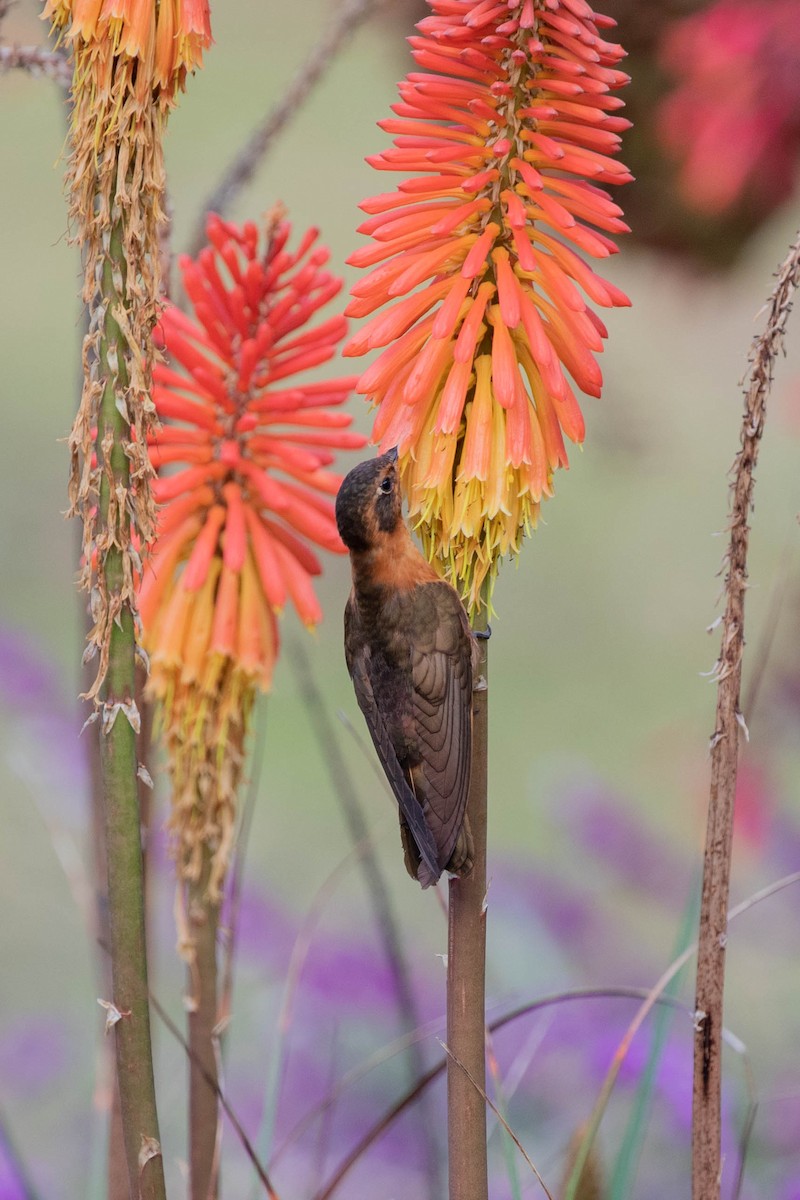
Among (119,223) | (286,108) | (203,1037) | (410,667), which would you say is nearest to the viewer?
(119,223)

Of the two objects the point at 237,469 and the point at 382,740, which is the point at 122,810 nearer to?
the point at 382,740

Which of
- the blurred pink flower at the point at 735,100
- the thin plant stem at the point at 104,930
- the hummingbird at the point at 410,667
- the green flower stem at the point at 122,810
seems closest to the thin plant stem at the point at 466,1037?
the hummingbird at the point at 410,667

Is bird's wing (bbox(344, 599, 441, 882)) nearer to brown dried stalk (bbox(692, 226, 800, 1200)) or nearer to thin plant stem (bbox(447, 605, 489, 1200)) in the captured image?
thin plant stem (bbox(447, 605, 489, 1200))

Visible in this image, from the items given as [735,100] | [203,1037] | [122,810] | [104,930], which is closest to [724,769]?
[122,810]

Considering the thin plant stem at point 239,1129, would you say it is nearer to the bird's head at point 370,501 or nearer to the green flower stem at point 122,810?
the green flower stem at point 122,810

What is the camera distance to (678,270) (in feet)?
7.50

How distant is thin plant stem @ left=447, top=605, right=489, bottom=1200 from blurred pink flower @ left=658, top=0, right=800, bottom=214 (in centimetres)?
147

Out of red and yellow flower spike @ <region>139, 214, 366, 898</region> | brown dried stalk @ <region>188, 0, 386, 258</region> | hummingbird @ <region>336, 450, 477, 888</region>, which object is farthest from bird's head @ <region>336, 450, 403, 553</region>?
brown dried stalk @ <region>188, 0, 386, 258</region>

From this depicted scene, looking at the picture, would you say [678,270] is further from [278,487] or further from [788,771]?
[278,487]

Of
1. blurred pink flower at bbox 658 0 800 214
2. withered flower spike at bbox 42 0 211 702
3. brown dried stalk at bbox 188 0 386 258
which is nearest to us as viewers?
withered flower spike at bbox 42 0 211 702

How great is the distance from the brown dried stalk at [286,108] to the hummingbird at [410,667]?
38cm

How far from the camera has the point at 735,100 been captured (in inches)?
72.4

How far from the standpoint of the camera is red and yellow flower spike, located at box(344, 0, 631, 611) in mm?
632

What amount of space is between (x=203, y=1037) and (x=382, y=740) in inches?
11.4
